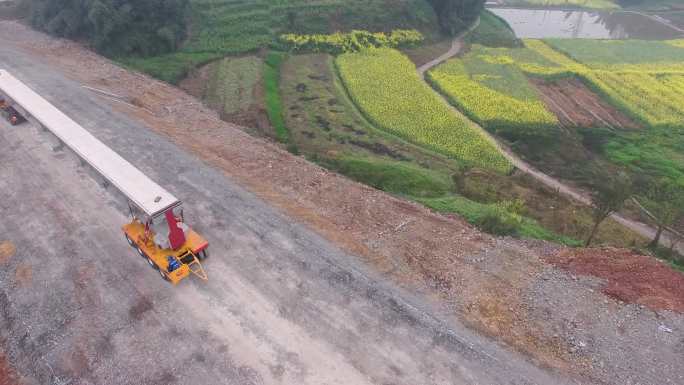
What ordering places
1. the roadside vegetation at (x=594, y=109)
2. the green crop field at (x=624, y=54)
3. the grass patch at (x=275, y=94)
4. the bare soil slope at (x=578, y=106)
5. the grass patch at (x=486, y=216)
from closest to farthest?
the grass patch at (x=486, y=216) → the roadside vegetation at (x=594, y=109) → the grass patch at (x=275, y=94) → the bare soil slope at (x=578, y=106) → the green crop field at (x=624, y=54)

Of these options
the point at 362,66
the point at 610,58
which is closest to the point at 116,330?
the point at 362,66

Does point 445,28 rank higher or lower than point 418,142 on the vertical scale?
higher

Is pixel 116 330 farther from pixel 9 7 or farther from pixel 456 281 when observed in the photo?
pixel 9 7

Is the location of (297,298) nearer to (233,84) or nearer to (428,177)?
(428,177)

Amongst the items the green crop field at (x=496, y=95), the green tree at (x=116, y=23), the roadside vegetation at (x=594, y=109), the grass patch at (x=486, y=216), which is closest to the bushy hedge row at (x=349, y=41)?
the green crop field at (x=496, y=95)

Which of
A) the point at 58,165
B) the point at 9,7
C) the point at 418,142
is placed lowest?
the point at 418,142

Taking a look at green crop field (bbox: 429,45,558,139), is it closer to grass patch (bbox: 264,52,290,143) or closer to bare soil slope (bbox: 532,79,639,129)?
bare soil slope (bbox: 532,79,639,129)

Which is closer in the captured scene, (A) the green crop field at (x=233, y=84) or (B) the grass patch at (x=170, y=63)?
(A) the green crop field at (x=233, y=84)

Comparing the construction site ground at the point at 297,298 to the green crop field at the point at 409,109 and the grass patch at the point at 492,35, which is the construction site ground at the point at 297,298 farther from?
the grass patch at the point at 492,35
